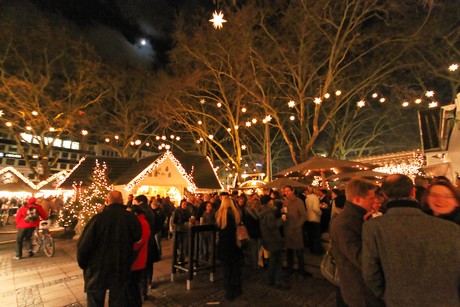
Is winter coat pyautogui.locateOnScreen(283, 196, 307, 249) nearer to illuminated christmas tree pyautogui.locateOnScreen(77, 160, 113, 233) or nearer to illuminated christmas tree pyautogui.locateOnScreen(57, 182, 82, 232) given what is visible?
illuminated christmas tree pyautogui.locateOnScreen(77, 160, 113, 233)

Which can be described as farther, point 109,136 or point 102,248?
point 109,136

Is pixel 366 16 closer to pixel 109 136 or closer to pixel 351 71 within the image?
pixel 351 71

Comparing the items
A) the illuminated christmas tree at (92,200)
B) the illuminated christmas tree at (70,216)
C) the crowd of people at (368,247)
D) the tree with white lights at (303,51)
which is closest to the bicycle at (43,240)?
A: the illuminated christmas tree at (92,200)

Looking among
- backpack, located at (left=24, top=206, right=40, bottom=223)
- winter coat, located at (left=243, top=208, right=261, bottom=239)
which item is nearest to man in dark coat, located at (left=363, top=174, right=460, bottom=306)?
winter coat, located at (left=243, top=208, right=261, bottom=239)

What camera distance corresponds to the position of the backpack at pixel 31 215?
28.8ft

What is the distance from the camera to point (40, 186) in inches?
743

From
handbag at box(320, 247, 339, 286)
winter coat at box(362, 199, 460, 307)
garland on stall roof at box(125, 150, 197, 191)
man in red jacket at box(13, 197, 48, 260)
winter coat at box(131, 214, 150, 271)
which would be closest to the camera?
winter coat at box(362, 199, 460, 307)

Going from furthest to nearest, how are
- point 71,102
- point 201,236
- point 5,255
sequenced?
point 71,102
point 5,255
point 201,236

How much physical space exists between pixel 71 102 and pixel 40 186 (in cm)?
744

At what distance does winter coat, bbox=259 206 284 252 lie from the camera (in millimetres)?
5449

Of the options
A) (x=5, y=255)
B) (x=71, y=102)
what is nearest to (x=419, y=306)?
(x=5, y=255)

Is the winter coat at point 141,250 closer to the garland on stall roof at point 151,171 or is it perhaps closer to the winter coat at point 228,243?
the winter coat at point 228,243

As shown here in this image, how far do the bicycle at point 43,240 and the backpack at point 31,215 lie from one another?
248 mm

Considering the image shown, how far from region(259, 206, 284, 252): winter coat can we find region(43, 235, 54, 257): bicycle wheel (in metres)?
7.38
